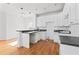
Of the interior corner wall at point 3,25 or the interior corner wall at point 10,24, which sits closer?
the interior corner wall at point 3,25

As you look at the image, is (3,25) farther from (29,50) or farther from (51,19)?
(29,50)

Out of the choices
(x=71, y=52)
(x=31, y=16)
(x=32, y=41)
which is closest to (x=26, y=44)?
(x=32, y=41)

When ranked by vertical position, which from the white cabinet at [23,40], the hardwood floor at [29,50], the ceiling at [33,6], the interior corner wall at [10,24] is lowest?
the hardwood floor at [29,50]

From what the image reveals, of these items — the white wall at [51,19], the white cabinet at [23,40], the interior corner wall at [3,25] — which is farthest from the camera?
the interior corner wall at [3,25]

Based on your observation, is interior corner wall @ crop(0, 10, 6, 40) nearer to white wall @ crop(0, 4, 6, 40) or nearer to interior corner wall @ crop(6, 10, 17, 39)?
white wall @ crop(0, 4, 6, 40)

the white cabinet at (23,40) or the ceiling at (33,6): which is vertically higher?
the ceiling at (33,6)

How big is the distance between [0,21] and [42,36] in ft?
12.2

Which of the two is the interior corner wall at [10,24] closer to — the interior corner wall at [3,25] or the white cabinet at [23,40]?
the interior corner wall at [3,25]

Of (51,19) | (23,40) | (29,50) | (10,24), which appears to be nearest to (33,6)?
(23,40)

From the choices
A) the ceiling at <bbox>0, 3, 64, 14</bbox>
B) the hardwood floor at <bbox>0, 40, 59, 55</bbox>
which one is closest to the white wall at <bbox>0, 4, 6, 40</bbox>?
the ceiling at <bbox>0, 3, 64, 14</bbox>

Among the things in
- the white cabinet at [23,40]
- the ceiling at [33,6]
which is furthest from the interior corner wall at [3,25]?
the white cabinet at [23,40]

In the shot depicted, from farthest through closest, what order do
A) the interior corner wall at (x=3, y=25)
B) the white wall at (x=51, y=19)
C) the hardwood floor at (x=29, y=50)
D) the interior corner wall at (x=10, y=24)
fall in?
the interior corner wall at (x=10, y=24) → the interior corner wall at (x=3, y=25) → the white wall at (x=51, y=19) → the hardwood floor at (x=29, y=50)

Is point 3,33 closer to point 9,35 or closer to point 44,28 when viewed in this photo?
point 9,35

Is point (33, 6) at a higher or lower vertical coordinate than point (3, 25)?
higher
